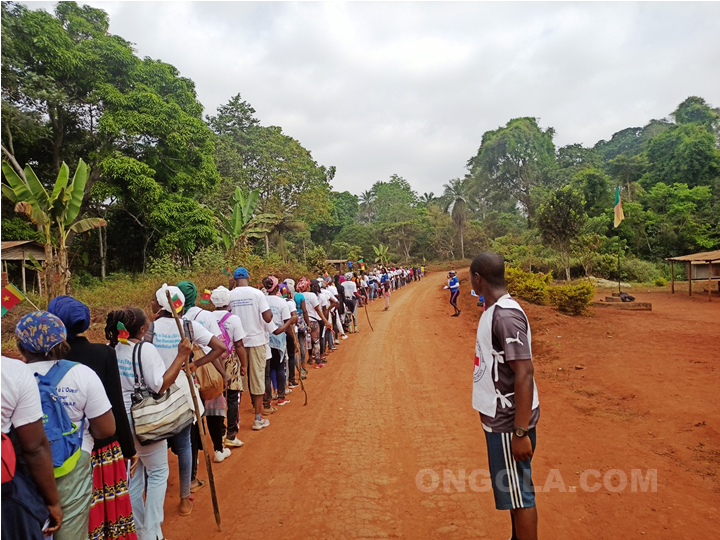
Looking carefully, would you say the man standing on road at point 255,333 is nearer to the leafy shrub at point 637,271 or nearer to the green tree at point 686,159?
the leafy shrub at point 637,271

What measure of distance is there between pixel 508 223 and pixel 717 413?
50351 millimetres

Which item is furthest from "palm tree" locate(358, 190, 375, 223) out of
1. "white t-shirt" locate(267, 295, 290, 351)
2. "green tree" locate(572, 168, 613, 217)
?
"white t-shirt" locate(267, 295, 290, 351)

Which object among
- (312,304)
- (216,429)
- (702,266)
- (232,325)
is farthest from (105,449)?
(702,266)

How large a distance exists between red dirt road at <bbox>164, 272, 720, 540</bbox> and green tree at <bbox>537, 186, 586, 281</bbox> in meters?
15.3

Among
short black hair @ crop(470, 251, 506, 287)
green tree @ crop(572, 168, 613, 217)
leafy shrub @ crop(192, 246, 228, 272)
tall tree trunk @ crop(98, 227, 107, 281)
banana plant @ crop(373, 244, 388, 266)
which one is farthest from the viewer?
banana plant @ crop(373, 244, 388, 266)

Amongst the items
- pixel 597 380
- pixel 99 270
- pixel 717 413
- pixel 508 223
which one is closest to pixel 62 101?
pixel 99 270

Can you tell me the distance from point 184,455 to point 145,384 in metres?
1.00

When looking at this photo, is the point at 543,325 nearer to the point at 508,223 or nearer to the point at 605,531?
the point at 605,531

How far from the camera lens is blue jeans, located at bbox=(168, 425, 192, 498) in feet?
11.7

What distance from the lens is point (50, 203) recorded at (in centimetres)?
1022

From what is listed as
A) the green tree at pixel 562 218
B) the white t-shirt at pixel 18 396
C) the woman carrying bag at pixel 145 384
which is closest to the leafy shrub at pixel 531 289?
the green tree at pixel 562 218

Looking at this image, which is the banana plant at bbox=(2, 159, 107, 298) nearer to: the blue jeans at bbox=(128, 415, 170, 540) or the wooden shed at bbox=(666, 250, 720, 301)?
the blue jeans at bbox=(128, 415, 170, 540)

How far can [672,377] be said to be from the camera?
6676mm

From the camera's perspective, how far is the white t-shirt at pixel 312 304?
8.55 metres
